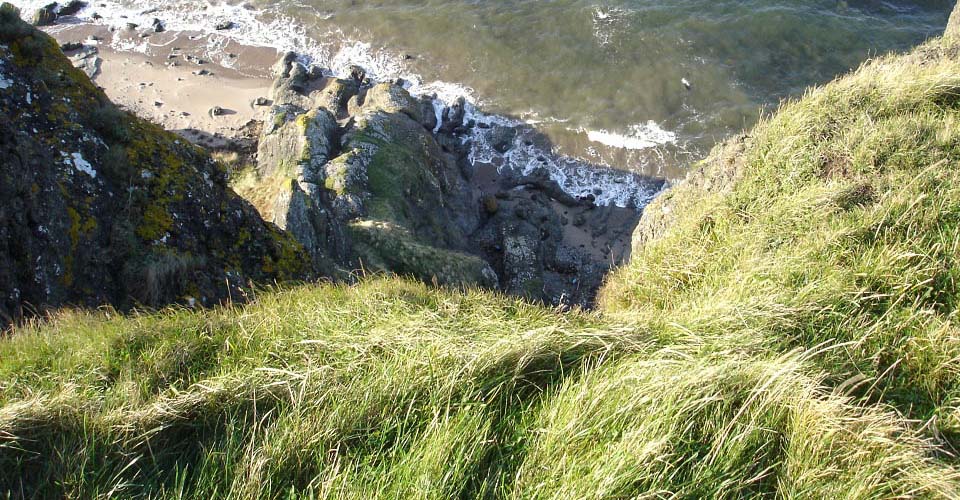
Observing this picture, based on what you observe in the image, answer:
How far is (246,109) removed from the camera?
21.5 meters

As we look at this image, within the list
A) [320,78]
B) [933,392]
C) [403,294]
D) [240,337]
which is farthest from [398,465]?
[320,78]

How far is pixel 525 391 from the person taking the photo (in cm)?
363

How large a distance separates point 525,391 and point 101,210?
17.7 ft

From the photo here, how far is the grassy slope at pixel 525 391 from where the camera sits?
2973mm

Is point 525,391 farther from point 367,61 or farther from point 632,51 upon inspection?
point 367,61

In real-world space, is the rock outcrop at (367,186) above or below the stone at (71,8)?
below

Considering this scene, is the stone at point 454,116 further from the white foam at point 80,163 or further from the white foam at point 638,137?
the white foam at point 80,163

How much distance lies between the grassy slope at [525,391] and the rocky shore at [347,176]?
229 centimetres

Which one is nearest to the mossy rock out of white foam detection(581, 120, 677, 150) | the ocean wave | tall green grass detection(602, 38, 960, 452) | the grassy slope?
tall green grass detection(602, 38, 960, 452)

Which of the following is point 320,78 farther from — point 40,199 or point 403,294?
point 403,294

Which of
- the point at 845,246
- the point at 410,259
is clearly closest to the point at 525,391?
the point at 845,246

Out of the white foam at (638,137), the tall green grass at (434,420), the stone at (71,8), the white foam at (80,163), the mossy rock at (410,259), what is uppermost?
the stone at (71,8)

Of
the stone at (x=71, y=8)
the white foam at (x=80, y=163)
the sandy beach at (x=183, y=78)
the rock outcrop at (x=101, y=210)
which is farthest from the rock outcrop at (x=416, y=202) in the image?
the stone at (x=71, y=8)

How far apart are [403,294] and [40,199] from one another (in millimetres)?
3789
